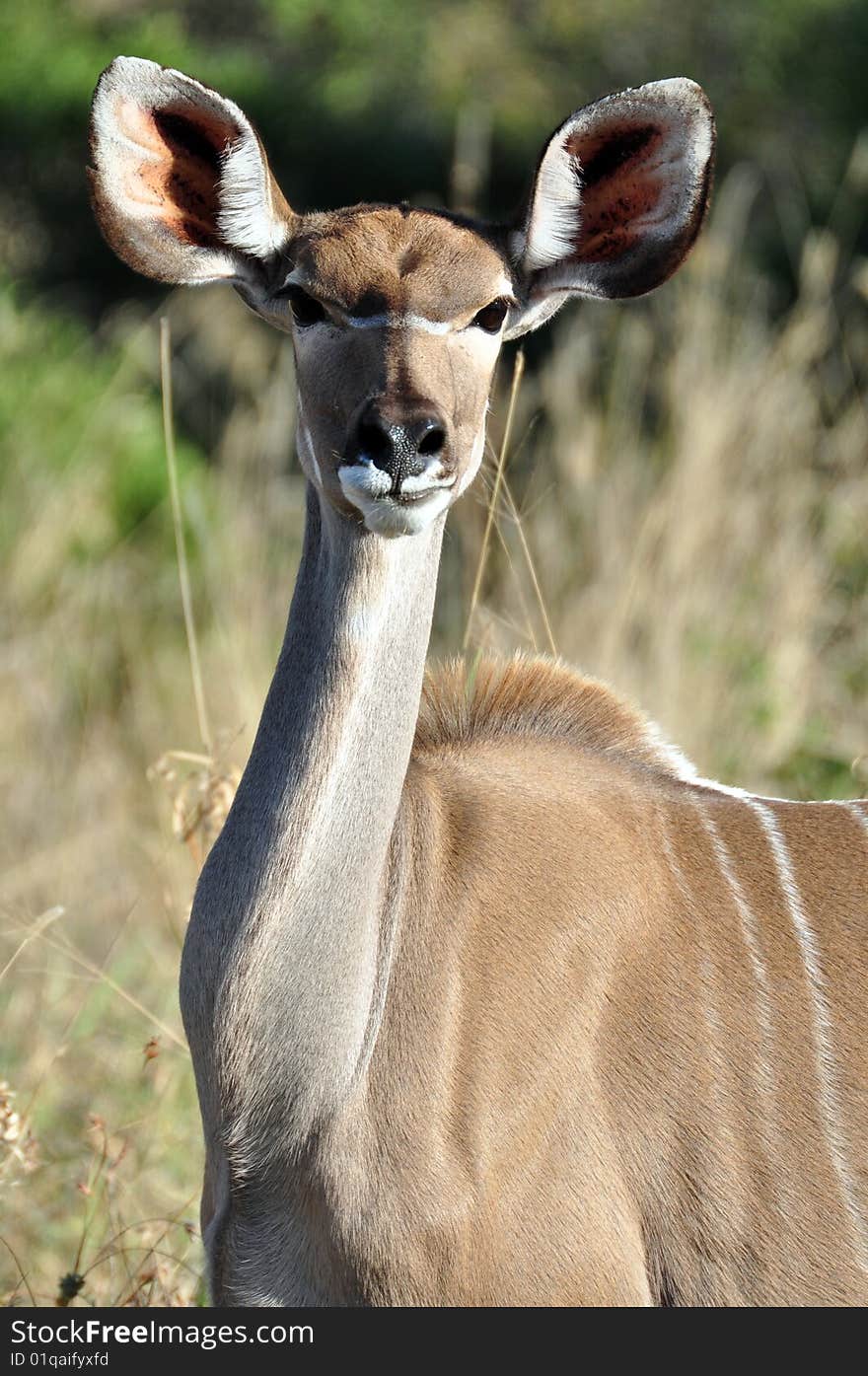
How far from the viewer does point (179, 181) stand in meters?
2.71

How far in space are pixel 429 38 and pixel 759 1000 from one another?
10.4m

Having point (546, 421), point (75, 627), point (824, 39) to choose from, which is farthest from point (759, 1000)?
point (824, 39)

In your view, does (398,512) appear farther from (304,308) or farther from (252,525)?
(252,525)

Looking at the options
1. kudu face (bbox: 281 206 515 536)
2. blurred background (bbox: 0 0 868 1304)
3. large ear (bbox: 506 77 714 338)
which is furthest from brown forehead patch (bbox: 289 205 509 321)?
blurred background (bbox: 0 0 868 1304)

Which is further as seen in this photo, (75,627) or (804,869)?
(75,627)

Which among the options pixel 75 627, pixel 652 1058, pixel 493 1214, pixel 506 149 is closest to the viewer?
pixel 493 1214

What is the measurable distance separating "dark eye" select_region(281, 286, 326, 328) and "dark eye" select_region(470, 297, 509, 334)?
213mm

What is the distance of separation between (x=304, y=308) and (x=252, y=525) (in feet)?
14.3

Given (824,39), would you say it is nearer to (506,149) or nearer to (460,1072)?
(506,149)

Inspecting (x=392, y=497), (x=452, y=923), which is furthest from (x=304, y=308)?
(x=452, y=923)

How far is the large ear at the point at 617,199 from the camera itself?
2.65 meters

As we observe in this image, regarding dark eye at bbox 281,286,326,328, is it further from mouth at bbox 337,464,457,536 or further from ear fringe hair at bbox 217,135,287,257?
mouth at bbox 337,464,457,536

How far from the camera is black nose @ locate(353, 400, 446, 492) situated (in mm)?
2270

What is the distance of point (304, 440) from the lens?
2551mm
